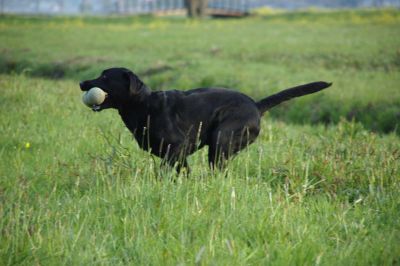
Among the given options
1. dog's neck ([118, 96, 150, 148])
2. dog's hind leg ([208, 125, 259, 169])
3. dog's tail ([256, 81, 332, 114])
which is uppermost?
dog's tail ([256, 81, 332, 114])

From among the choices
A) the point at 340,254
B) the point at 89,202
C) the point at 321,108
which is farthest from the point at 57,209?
the point at 321,108

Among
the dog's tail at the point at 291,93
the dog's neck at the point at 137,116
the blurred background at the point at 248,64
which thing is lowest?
the blurred background at the point at 248,64

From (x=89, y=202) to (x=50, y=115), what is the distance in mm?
4436

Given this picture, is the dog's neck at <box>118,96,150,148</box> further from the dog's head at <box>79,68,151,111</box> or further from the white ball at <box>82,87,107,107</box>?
the white ball at <box>82,87,107,107</box>

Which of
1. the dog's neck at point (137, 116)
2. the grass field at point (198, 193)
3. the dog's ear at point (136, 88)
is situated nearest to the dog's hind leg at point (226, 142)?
the grass field at point (198, 193)

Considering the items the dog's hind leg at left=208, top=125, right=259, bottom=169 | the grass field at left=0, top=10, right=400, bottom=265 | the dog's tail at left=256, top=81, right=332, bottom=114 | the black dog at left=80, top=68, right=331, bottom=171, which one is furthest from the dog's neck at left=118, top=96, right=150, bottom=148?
the dog's tail at left=256, top=81, right=332, bottom=114

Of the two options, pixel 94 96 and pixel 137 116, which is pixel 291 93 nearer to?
pixel 137 116

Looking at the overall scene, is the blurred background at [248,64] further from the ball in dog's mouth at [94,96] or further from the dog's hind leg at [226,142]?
the ball in dog's mouth at [94,96]

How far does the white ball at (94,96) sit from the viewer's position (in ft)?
17.7

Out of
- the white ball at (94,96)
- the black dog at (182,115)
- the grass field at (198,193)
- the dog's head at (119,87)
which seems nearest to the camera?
the grass field at (198,193)

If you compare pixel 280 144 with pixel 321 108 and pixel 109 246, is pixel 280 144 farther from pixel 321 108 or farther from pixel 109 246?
pixel 321 108

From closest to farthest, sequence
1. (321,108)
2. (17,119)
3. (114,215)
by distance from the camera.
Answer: (114,215)
(17,119)
(321,108)

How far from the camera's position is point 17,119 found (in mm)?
7926

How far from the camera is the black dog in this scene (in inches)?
216
